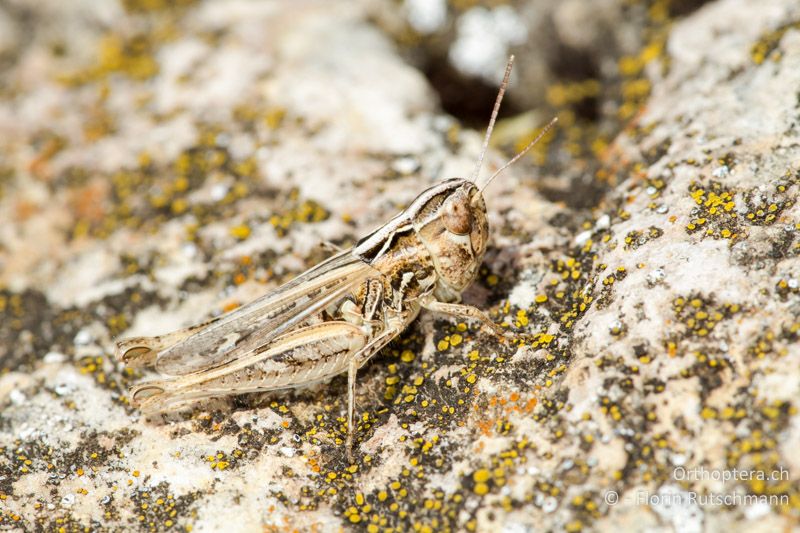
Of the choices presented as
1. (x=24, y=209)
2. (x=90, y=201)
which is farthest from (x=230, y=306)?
(x=24, y=209)

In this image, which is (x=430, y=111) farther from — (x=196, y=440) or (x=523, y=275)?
(x=196, y=440)

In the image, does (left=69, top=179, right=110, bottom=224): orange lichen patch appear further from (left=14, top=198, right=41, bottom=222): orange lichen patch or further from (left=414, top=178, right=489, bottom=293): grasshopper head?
(left=414, top=178, right=489, bottom=293): grasshopper head

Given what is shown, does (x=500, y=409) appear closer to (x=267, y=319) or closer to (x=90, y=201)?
(x=267, y=319)

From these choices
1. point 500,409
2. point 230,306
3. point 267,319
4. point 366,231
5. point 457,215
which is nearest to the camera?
point 500,409

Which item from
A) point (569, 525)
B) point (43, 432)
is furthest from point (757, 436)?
point (43, 432)

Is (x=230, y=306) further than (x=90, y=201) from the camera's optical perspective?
No

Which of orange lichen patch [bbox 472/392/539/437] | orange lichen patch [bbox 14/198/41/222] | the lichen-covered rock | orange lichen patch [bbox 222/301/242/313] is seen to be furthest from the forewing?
orange lichen patch [bbox 14/198/41/222]
